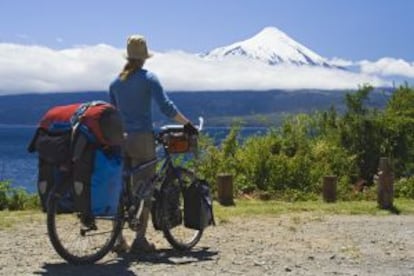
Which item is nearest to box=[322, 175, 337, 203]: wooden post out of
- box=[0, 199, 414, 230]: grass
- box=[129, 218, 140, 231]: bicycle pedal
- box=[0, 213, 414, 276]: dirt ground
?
box=[0, 199, 414, 230]: grass

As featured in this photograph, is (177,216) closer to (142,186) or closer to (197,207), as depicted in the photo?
(197,207)

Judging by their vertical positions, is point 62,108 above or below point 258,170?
above

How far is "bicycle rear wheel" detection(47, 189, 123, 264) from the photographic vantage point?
7.40m

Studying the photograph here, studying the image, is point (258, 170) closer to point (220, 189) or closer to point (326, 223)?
point (220, 189)

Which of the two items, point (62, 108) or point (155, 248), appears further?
point (155, 248)

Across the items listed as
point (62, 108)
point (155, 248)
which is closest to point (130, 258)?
point (155, 248)

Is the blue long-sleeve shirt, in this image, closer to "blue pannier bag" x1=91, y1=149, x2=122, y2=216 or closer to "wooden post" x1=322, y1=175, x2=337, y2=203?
"blue pannier bag" x1=91, y1=149, x2=122, y2=216

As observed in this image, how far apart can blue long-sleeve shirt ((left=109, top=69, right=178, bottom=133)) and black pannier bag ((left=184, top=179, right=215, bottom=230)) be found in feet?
3.01

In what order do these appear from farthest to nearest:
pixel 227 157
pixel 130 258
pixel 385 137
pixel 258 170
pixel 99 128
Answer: pixel 385 137 → pixel 227 157 → pixel 258 170 → pixel 130 258 → pixel 99 128

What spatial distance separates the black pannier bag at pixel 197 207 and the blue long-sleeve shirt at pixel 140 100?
92cm

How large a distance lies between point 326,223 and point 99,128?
14.9ft

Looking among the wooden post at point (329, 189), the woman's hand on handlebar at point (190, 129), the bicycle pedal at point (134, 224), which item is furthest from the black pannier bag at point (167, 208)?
the wooden post at point (329, 189)

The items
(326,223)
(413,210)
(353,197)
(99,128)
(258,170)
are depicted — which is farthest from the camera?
(258,170)

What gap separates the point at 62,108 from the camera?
7.83m
